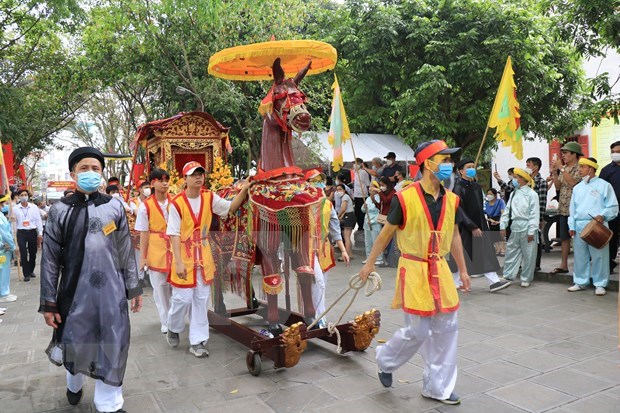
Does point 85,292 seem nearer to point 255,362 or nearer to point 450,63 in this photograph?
point 255,362

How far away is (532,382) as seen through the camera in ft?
13.0

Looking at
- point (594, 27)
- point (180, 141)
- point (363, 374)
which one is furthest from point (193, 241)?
point (594, 27)

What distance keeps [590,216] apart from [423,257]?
4.13 meters

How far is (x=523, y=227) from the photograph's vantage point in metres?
7.57

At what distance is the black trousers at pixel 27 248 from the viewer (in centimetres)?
1039

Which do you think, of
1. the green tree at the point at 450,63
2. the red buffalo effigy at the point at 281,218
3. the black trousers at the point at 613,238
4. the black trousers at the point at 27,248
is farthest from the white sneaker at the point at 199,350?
the green tree at the point at 450,63

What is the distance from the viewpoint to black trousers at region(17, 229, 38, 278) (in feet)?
34.1

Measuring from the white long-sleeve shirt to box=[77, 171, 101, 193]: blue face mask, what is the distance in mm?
5875

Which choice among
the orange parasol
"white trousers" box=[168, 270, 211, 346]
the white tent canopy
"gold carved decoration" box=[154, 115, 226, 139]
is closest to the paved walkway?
"white trousers" box=[168, 270, 211, 346]

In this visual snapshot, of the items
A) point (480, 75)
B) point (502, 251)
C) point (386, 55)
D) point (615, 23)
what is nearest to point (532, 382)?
point (615, 23)

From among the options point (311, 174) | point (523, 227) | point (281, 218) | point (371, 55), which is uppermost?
point (371, 55)

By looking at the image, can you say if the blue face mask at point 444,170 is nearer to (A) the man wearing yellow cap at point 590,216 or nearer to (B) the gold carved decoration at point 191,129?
(A) the man wearing yellow cap at point 590,216

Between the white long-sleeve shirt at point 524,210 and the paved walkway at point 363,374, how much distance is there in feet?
5.25

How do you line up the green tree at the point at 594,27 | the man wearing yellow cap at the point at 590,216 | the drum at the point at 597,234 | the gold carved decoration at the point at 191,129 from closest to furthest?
the drum at the point at 597,234 < the man wearing yellow cap at the point at 590,216 < the green tree at the point at 594,27 < the gold carved decoration at the point at 191,129
